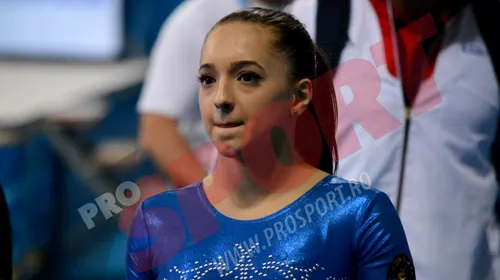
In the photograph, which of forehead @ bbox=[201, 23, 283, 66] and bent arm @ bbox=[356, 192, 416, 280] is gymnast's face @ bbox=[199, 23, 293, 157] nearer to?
forehead @ bbox=[201, 23, 283, 66]

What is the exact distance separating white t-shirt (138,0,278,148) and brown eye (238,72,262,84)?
273 millimetres

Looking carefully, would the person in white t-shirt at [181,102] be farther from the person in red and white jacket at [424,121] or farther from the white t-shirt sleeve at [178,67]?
the person in red and white jacket at [424,121]

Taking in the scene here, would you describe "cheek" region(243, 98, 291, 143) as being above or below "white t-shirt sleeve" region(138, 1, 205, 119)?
below

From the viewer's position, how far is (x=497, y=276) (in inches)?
43.4

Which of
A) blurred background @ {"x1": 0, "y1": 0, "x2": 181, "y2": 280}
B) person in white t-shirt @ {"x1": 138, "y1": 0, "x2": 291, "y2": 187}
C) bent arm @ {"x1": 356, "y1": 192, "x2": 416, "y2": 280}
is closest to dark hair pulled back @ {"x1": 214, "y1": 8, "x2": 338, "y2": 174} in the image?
bent arm @ {"x1": 356, "y1": 192, "x2": 416, "y2": 280}

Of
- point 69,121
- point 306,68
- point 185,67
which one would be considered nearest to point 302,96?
point 306,68

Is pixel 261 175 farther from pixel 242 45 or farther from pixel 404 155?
pixel 404 155

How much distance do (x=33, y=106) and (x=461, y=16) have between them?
A: 86 cm

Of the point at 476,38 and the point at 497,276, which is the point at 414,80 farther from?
the point at 497,276

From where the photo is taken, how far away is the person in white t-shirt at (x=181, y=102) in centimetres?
115

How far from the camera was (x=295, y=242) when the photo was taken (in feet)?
2.83

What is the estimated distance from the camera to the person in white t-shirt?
1.15 m

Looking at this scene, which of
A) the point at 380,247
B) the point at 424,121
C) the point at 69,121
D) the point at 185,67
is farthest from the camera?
the point at 69,121

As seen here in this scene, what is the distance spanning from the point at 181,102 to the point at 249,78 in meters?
0.33
